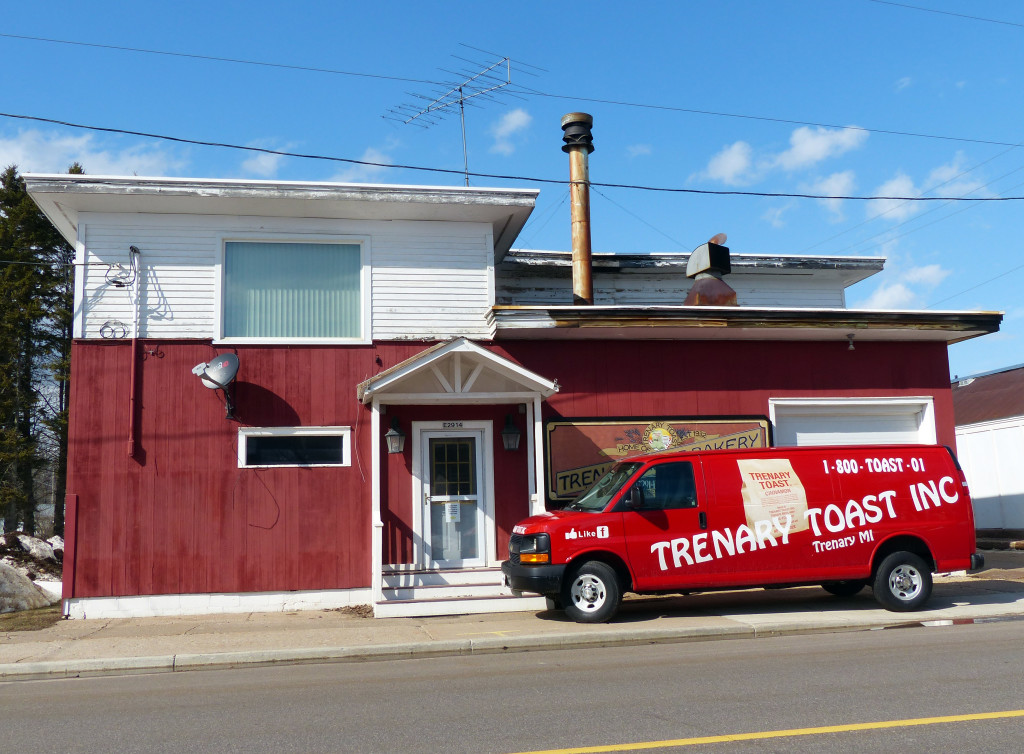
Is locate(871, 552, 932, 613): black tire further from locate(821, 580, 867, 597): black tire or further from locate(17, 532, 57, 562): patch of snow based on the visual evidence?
locate(17, 532, 57, 562): patch of snow

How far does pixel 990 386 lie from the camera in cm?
2784

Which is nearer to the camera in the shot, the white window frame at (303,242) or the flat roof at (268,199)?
the flat roof at (268,199)

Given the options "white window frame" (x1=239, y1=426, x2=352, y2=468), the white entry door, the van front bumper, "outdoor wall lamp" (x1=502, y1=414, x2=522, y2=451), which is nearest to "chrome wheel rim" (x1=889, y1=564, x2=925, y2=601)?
the van front bumper

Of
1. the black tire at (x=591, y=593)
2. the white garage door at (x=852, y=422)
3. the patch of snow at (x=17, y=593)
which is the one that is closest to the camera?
the black tire at (x=591, y=593)

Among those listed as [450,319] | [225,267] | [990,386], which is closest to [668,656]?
[450,319]

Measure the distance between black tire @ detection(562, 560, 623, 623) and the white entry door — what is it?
3168 millimetres

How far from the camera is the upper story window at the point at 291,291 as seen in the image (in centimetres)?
1389

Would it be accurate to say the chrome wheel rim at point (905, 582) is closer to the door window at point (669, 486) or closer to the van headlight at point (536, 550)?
the door window at point (669, 486)

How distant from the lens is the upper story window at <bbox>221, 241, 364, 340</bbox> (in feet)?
45.6

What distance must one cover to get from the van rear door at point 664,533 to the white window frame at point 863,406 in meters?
4.43

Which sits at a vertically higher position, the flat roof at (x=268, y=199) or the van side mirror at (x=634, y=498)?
the flat roof at (x=268, y=199)

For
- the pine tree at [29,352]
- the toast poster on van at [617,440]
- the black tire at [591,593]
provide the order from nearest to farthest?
the black tire at [591,593] < the toast poster on van at [617,440] < the pine tree at [29,352]

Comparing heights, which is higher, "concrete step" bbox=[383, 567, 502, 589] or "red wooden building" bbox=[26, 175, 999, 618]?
"red wooden building" bbox=[26, 175, 999, 618]

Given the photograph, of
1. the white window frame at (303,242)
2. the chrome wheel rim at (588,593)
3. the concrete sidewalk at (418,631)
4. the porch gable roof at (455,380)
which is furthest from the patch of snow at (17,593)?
the chrome wheel rim at (588,593)
